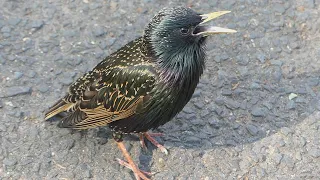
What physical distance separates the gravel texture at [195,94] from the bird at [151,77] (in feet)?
1.04

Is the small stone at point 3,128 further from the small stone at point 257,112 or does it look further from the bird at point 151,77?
the small stone at point 257,112

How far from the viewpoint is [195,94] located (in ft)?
15.2

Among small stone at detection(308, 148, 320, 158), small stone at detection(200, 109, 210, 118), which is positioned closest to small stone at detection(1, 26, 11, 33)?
small stone at detection(200, 109, 210, 118)

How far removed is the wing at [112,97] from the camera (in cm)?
371

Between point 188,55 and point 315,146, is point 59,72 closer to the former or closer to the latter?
point 188,55

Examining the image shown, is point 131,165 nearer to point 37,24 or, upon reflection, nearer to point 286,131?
point 286,131

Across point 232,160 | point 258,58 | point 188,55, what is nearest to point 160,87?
point 188,55

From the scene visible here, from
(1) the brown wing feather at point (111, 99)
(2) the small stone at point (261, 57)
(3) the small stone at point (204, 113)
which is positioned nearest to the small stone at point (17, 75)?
(1) the brown wing feather at point (111, 99)

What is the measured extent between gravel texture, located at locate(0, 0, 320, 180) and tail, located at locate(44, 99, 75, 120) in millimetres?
129

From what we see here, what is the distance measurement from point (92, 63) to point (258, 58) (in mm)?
1445

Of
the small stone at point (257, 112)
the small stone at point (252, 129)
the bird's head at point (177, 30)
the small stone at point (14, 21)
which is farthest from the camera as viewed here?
the small stone at point (14, 21)

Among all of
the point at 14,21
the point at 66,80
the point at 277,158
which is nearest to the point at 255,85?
the point at 277,158

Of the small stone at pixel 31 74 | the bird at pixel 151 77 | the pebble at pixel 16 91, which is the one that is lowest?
the pebble at pixel 16 91

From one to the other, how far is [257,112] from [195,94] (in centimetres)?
52
